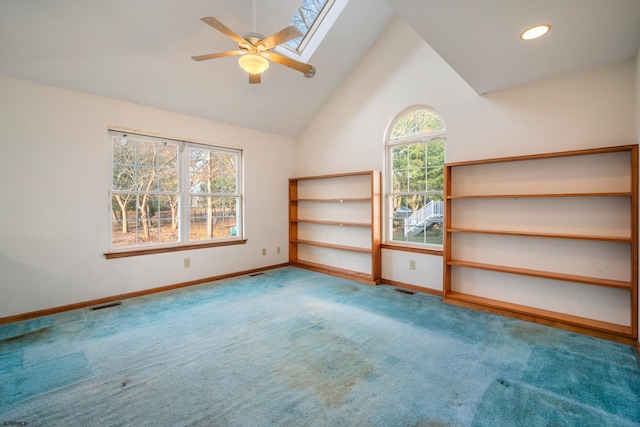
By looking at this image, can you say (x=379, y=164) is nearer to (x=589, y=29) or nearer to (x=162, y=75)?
(x=589, y=29)

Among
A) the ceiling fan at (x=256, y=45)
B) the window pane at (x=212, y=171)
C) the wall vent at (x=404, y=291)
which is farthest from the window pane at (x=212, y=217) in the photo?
the wall vent at (x=404, y=291)

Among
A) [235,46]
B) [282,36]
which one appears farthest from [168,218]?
[282,36]

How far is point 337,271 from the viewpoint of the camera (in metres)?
4.94

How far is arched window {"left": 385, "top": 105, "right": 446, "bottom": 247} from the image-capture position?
4.03m

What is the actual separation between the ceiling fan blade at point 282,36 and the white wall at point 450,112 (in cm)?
222

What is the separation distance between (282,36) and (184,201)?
2.94m

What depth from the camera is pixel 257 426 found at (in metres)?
1.62

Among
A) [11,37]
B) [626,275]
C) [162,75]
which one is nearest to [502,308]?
[626,275]

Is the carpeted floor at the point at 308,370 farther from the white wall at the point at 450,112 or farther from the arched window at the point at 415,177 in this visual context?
the white wall at the point at 450,112

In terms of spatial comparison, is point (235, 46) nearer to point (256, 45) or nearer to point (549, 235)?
point (256, 45)

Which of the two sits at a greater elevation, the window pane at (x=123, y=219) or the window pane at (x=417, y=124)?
the window pane at (x=417, y=124)

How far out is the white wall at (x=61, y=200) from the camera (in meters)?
3.09

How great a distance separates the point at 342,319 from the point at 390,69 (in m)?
3.61

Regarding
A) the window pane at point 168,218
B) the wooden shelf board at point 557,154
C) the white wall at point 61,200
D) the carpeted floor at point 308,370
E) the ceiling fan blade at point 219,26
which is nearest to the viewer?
the carpeted floor at point 308,370
